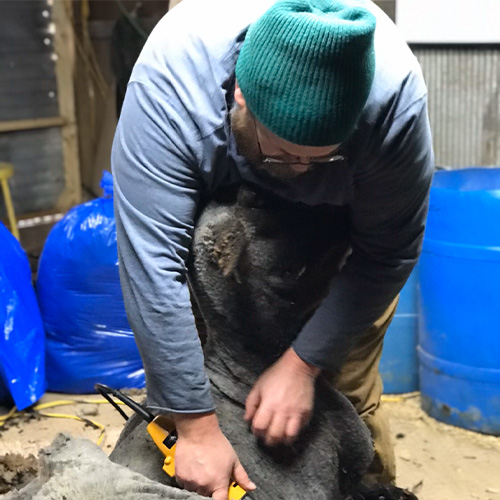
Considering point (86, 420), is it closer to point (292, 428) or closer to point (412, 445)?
point (412, 445)

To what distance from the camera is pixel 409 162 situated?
1020 millimetres

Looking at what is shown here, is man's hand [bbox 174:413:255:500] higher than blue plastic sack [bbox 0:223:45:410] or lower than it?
higher

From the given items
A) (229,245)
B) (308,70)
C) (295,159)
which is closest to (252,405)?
(229,245)

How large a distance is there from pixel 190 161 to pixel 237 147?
0.23ft

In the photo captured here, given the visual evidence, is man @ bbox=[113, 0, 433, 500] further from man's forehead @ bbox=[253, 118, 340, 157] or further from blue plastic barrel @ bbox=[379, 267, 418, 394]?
blue plastic barrel @ bbox=[379, 267, 418, 394]

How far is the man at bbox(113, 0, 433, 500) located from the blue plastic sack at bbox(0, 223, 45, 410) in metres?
1.38

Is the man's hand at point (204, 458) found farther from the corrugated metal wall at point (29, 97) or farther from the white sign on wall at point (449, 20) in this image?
the corrugated metal wall at point (29, 97)

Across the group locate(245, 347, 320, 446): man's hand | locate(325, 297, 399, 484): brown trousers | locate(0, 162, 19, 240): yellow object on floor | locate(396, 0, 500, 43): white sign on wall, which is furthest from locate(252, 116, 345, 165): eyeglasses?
locate(0, 162, 19, 240): yellow object on floor

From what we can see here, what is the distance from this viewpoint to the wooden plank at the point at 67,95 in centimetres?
345

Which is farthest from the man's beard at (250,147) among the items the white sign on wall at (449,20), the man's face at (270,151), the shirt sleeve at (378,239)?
the white sign on wall at (449,20)

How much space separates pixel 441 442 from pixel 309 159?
151 cm

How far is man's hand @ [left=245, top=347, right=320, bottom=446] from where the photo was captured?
1064 mm

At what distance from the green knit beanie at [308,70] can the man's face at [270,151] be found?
0.04 meters

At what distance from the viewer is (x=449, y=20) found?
244cm
